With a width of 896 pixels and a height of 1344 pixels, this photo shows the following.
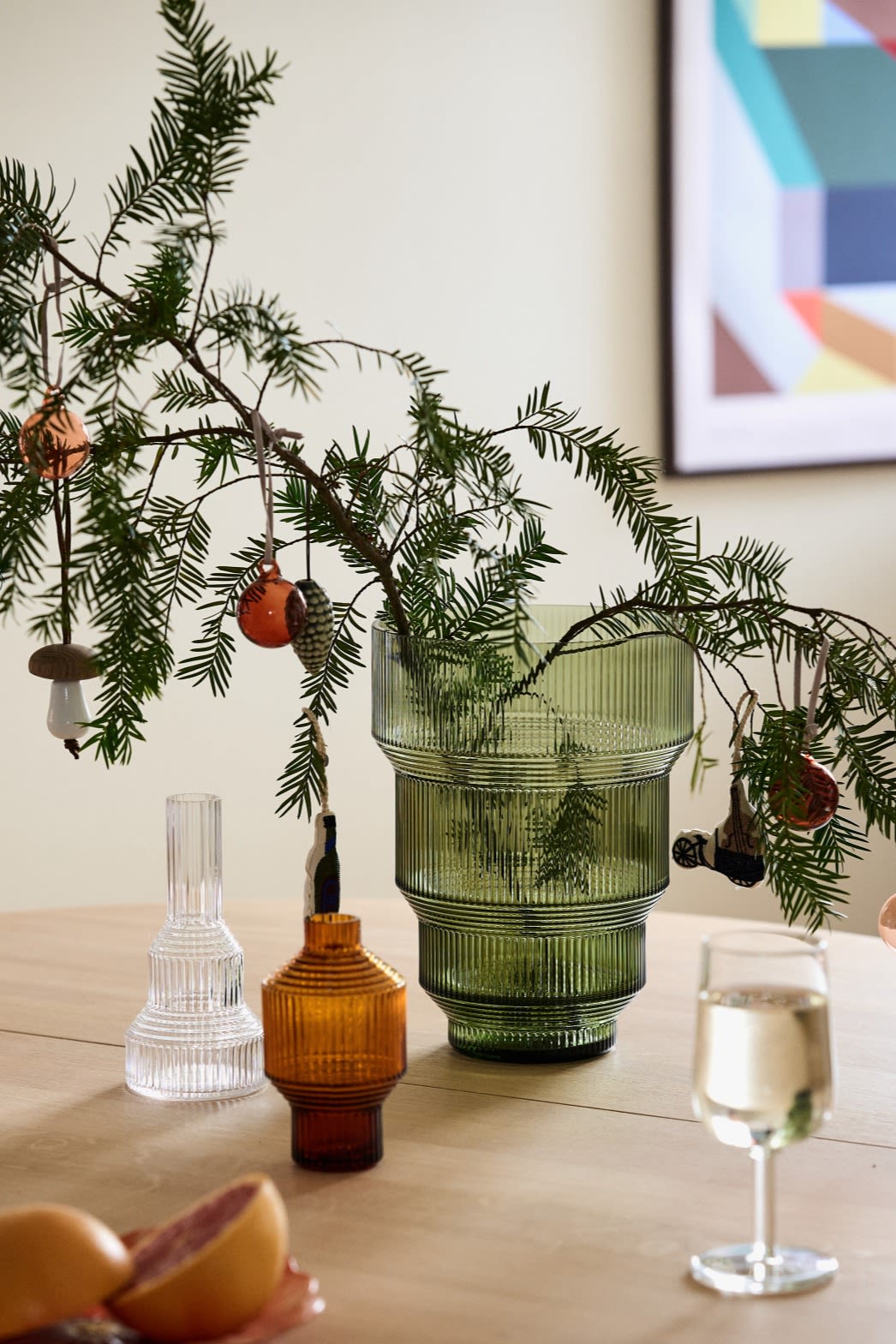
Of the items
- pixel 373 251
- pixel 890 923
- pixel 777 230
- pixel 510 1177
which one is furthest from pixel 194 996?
pixel 777 230

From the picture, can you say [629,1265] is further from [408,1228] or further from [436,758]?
[436,758]

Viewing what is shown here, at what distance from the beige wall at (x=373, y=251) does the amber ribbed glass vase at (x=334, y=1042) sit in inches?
60.3

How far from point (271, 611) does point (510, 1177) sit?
0.33 m

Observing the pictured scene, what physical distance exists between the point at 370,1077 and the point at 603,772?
242 millimetres

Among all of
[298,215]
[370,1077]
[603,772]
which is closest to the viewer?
[370,1077]

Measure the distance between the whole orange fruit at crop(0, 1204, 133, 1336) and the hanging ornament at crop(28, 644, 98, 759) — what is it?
16.8 inches

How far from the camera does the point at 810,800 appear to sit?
93 centimetres

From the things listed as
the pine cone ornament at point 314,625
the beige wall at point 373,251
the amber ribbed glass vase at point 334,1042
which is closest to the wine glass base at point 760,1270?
the amber ribbed glass vase at point 334,1042

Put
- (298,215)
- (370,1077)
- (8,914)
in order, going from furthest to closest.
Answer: (298,215), (8,914), (370,1077)

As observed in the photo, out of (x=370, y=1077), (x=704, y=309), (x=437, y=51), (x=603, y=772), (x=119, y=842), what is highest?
(x=437, y=51)

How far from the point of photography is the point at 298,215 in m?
2.32

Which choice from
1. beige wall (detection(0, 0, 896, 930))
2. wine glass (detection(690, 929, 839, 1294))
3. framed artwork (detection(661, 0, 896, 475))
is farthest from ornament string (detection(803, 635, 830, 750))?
framed artwork (detection(661, 0, 896, 475))

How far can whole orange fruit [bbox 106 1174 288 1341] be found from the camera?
0.58 metres

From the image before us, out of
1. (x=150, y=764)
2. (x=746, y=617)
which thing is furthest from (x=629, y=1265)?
(x=150, y=764)
